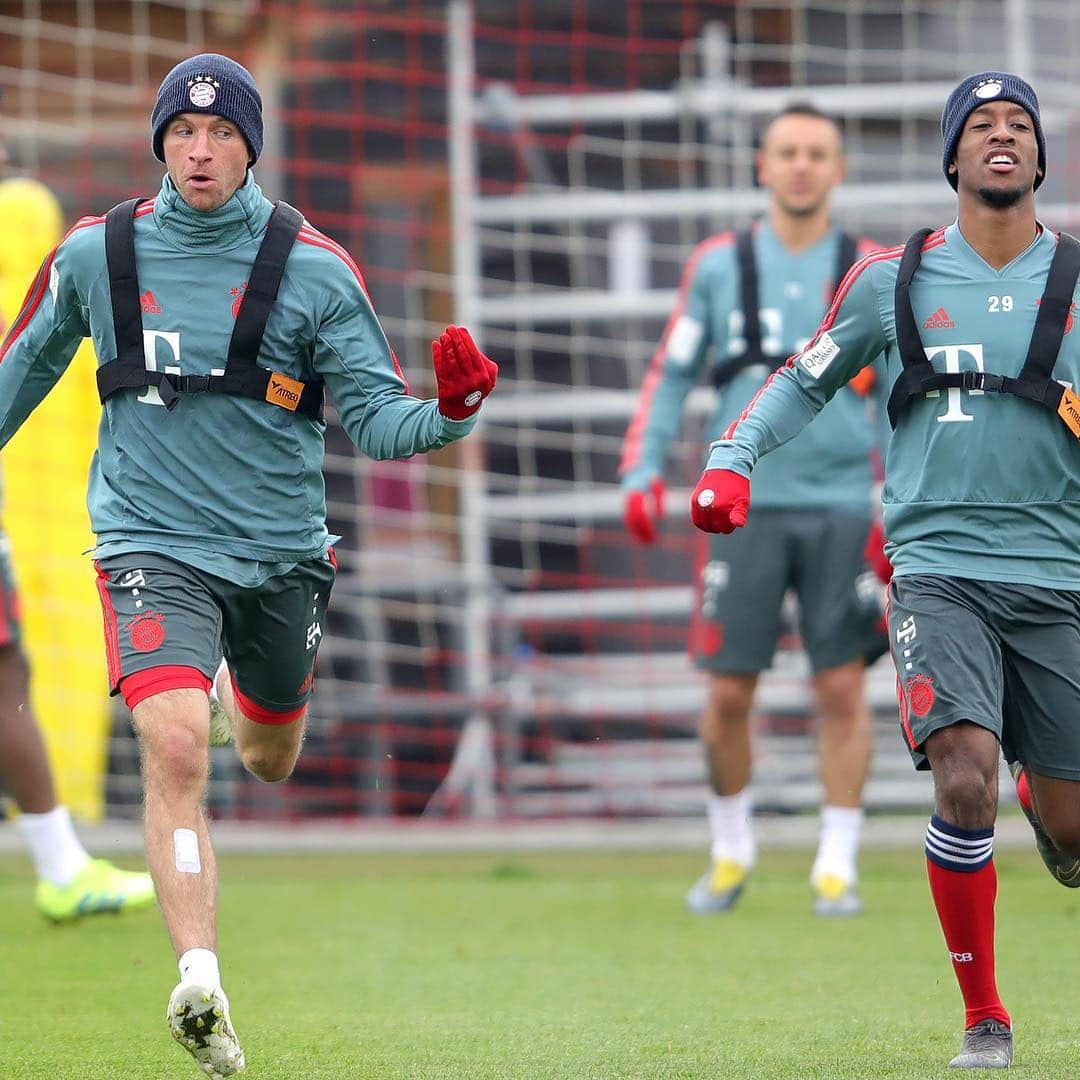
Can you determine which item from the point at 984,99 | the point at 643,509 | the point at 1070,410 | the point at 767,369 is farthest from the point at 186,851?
the point at 767,369

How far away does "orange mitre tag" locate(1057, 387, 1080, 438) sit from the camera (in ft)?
14.8

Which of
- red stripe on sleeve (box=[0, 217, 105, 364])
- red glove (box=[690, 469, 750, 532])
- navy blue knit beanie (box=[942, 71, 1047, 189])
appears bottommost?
red glove (box=[690, 469, 750, 532])

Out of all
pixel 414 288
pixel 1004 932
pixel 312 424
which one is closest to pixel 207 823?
pixel 312 424

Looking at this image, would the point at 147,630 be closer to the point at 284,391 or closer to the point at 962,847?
the point at 284,391

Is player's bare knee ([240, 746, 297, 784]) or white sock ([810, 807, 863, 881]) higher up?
player's bare knee ([240, 746, 297, 784])

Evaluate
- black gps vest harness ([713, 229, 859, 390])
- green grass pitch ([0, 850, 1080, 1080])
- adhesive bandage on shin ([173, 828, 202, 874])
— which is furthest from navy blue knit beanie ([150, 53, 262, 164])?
black gps vest harness ([713, 229, 859, 390])

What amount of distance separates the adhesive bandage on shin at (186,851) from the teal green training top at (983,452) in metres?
1.39

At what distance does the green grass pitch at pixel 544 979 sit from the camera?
14.6 ft

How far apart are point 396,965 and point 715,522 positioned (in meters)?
2.00

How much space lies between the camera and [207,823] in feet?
14.4

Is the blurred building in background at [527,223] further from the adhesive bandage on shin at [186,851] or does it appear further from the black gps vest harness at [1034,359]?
the adhesive bandage on shin at [186,851]

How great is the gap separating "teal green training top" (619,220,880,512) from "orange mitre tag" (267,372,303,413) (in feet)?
8.20

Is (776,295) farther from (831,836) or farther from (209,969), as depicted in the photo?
(209,969)

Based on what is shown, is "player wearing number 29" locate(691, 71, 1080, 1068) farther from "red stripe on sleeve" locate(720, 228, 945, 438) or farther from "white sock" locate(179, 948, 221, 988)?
"white sock" locate(179, 948, 221, 988)
